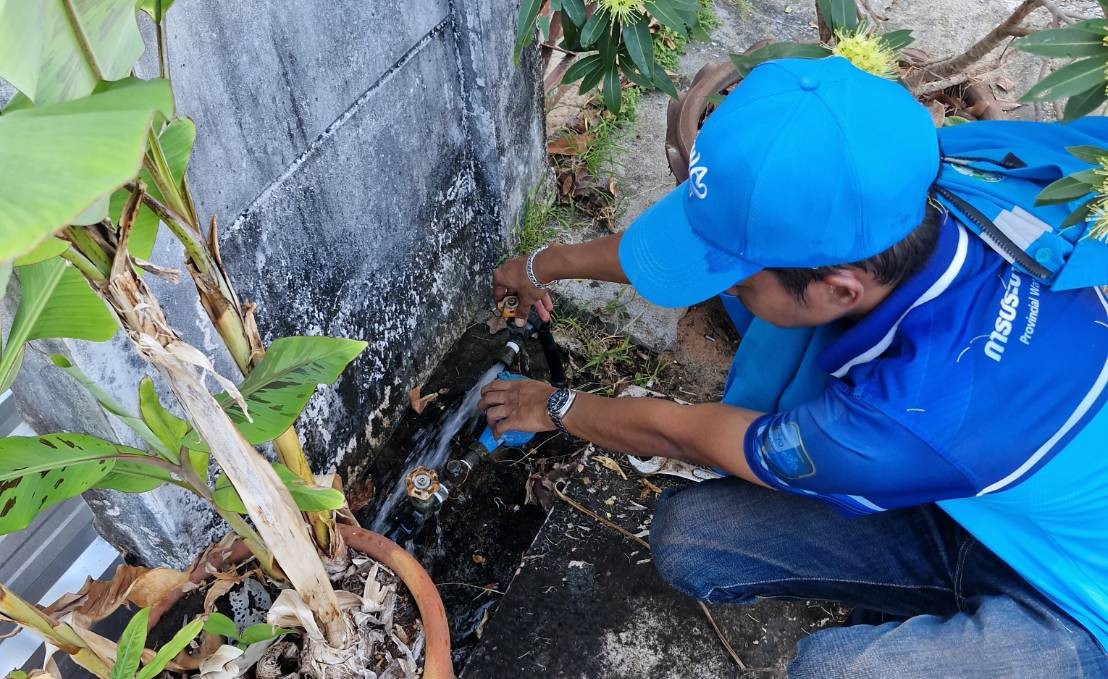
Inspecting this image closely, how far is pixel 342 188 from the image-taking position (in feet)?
6.23

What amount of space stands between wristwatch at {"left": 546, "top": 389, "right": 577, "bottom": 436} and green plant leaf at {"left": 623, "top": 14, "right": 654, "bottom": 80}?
31.1 inches

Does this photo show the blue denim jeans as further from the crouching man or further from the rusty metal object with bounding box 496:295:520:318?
the rusty metal object with bounding box 496:295:520:318

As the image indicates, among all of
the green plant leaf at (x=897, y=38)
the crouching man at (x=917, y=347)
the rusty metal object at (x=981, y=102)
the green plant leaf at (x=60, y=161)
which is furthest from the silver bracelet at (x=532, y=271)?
the rusty metal object at (x=981, y=102)

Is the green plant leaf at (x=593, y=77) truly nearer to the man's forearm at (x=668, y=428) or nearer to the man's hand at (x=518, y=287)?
the man's hand at (x=518, y=287)

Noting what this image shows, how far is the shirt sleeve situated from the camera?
1.37 metres

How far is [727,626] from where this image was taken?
2086 millimetres

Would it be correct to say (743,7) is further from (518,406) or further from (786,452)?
(786,452)

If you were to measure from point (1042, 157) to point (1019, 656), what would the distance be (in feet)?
3.02

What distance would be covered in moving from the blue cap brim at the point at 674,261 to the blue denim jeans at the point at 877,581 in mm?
620

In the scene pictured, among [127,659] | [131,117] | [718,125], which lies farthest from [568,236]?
[131,117]

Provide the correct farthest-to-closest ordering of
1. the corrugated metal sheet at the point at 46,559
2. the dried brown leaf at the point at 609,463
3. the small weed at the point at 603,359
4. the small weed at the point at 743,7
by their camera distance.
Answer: the small weed at the point at 743,7, the small weed at the point at 603,359, the dried brown leaf at the point at 609,463, the corrugated metal sheet at the point at 46,559

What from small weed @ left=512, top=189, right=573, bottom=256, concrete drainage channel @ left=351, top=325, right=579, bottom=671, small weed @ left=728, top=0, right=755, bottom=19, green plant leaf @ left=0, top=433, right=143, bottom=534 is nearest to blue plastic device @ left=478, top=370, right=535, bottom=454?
concrete drainage channel @ left=351, top=325, right=579, bottom=671

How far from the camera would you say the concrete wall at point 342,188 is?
59.2 inches

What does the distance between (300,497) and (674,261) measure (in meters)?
0.77
